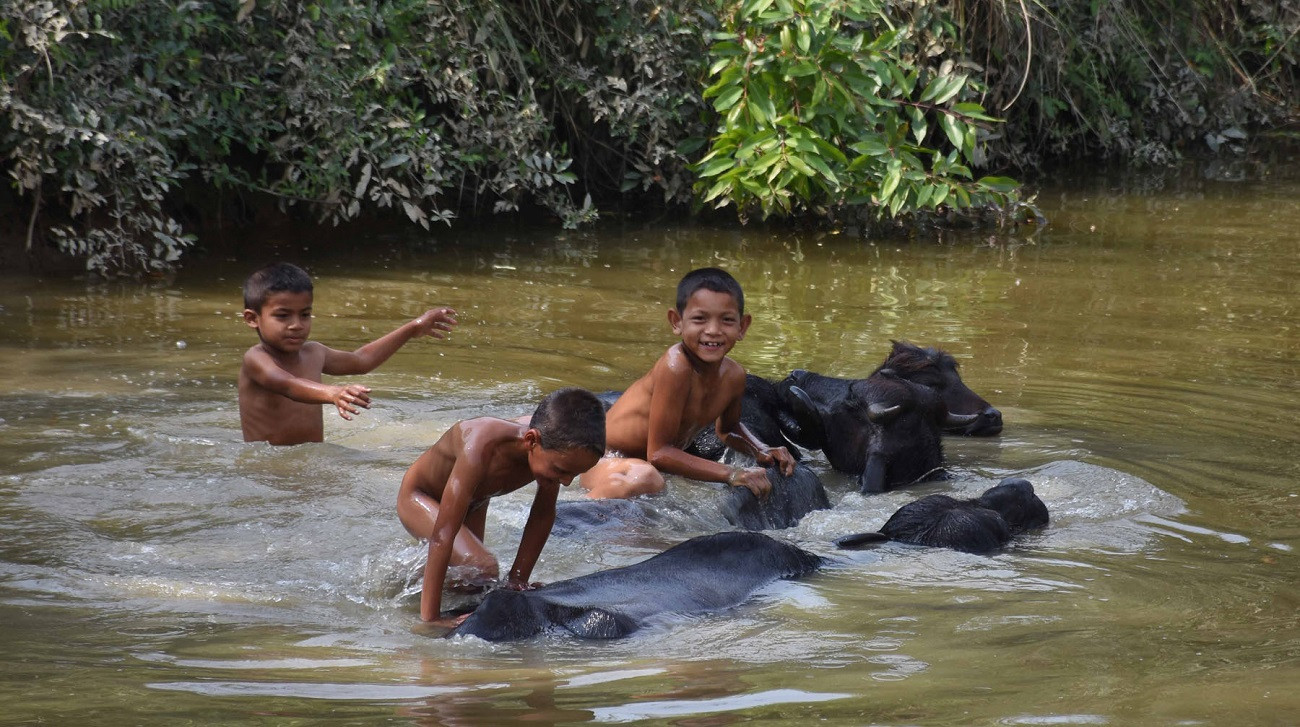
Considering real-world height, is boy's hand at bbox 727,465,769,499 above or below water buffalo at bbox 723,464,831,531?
above

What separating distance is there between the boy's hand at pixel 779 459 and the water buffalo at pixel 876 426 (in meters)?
0.55

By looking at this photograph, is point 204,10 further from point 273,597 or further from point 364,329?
point 273,597

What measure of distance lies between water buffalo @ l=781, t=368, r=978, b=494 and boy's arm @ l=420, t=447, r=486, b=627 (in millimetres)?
2123

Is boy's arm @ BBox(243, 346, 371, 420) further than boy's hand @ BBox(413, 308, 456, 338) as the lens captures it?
No

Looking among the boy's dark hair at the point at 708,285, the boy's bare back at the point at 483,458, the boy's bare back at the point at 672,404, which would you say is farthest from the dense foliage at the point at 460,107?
the boy's bare back at the point at 483,458

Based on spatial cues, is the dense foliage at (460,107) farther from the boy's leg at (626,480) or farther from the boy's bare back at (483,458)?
the boy's bare back at (483,458)

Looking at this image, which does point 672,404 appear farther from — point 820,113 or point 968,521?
point 820,113

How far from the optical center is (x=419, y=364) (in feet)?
24.8

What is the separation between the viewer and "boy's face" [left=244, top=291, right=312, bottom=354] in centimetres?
584

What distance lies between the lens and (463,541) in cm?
439

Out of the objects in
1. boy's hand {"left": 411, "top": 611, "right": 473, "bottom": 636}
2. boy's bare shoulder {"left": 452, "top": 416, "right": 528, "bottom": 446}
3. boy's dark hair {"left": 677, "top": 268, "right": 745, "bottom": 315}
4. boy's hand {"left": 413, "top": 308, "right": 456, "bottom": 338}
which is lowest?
boy's hand {"left": 411, "top": 611, "right": 473, "bottom": 636}

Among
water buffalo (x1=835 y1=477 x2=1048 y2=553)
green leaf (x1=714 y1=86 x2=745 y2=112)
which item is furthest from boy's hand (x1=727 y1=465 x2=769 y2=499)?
green leaf (x1=714 y1=86 x2=745 y2=112)

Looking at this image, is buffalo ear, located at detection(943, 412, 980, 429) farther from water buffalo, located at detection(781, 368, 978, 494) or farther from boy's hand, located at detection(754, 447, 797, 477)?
boy's hand, located at detection(754, 447, 797, 477)

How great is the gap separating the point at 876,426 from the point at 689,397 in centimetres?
90
